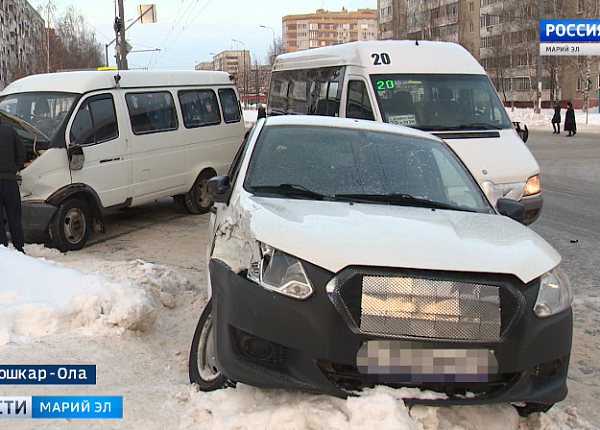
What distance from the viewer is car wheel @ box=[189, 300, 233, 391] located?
11.8 ft

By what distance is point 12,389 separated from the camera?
3590 millimetres

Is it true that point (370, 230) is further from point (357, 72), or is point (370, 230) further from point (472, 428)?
point (357, 72)

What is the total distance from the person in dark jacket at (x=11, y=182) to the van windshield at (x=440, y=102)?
4.69m

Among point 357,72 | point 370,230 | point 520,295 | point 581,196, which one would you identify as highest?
point 357,72

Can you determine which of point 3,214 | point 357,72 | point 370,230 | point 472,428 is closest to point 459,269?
point 370,230

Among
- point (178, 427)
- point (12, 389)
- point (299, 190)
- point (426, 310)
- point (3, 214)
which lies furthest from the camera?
point (3, 214)

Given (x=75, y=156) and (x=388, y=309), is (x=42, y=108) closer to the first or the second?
(x=75, y=156)

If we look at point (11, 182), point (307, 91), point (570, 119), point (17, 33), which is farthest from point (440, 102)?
point (17, 33)

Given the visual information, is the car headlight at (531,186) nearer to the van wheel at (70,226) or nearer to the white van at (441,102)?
the white van at (441,102)

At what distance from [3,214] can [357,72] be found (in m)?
5.25

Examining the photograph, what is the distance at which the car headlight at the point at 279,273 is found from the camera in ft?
10.5

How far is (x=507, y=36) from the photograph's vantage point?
67562 mm

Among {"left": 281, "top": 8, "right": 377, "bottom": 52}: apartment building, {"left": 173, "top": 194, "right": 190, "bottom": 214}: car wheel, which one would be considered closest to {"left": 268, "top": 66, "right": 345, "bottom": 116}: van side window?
{"left": 173, "top": 194, "right": 190, "bottom": 214}: car wheel

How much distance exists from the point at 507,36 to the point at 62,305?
228ft
